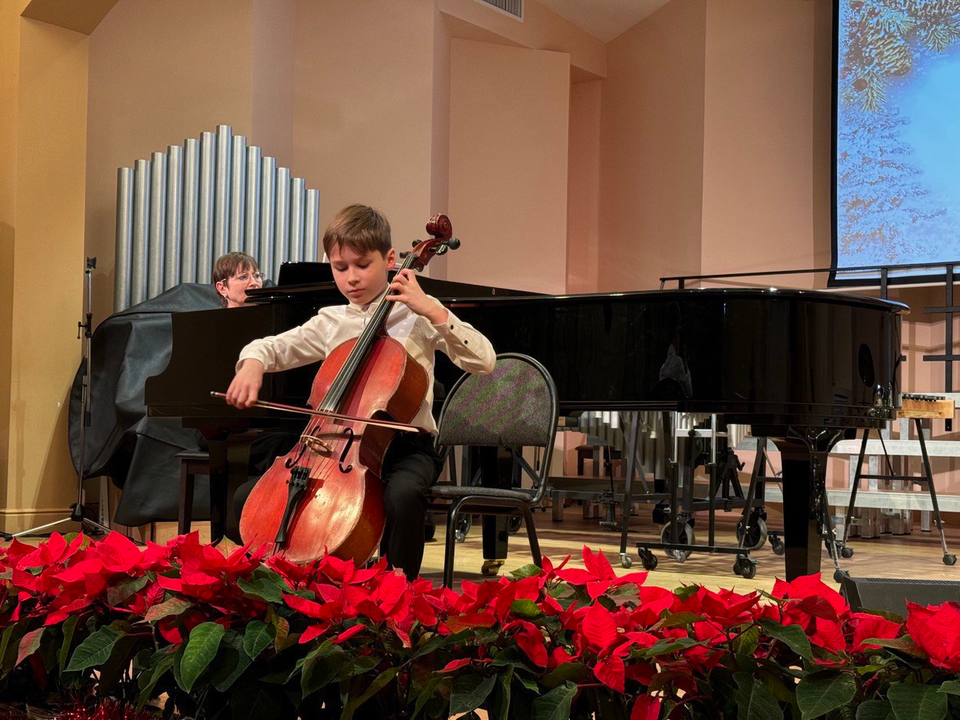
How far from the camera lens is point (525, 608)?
1.09 m

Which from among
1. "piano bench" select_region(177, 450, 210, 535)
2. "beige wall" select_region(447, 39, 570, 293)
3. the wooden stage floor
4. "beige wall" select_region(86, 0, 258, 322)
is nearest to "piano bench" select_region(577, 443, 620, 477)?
the wooden stage floor

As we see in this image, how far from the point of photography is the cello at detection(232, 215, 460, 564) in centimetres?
204

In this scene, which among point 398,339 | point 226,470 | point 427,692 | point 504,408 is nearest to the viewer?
point 427,692

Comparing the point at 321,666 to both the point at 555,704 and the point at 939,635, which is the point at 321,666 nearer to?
the point at 555,704

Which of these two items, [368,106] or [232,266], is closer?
[232,266]

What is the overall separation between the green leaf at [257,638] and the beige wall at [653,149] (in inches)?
295

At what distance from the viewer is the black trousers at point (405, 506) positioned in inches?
90.5

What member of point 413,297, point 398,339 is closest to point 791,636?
point 413,297

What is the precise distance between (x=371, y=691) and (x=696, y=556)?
14.2 ft

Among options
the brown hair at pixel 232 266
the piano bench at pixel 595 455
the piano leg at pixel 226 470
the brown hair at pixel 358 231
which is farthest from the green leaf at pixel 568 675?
the piano bench at pixel 595 455

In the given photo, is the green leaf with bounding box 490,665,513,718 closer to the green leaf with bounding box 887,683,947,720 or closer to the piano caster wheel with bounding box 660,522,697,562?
the green leaf with bounding box 887,683,947,720

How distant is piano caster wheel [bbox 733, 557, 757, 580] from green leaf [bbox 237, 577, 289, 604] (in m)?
3.40

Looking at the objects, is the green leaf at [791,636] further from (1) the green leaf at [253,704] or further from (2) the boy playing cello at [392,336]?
(2) the boy playing cello at [392,336]

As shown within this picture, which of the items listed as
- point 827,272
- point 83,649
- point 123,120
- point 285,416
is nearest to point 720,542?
point 827,272
